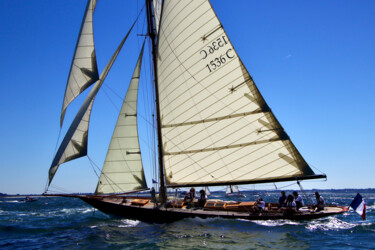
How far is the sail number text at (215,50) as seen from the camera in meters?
19.3

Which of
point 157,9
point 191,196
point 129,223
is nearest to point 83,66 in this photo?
point 157,9

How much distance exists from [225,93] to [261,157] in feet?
13.7

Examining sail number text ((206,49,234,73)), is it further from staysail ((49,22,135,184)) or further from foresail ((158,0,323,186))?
staysail ((49,22,135,184))

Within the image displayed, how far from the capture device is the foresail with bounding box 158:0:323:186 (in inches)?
723

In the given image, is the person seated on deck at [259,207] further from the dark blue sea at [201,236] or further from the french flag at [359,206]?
the french flag at [359,206]

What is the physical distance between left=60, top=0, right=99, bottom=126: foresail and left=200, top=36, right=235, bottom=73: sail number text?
668 centimetres

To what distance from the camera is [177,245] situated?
1385cm

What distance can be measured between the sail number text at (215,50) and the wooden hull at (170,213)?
8.27 meters

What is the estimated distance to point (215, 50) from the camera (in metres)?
19.5

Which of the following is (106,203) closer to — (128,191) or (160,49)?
(128,191)

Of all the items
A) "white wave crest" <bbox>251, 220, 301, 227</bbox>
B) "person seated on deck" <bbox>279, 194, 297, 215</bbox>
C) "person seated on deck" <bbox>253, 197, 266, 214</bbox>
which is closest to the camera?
"white wave crest" <bbox>251, 220, 301, 227</bbox>

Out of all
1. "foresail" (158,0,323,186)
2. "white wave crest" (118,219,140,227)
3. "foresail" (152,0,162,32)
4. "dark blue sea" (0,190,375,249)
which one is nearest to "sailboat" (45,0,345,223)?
"foresail" (158,0,323,186)

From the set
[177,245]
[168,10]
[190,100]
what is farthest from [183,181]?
[168,10]

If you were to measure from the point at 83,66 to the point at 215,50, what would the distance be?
7.92 metres
